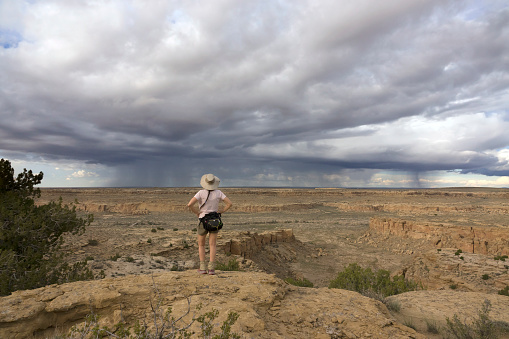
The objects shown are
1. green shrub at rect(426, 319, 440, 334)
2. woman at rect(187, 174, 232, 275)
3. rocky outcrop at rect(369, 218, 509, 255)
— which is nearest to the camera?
green shrub at rect(426, 319, 440, 334)

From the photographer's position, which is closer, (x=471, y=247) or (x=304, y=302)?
(x=304, y=302)

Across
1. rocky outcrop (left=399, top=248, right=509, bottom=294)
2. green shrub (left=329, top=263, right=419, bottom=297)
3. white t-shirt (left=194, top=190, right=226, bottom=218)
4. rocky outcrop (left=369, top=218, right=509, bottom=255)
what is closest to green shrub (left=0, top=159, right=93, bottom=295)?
white t-shirt (left=194, top=190, right=226, bottom=218)

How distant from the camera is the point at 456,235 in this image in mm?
26516

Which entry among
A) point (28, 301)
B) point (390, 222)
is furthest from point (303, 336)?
point (390, 222)

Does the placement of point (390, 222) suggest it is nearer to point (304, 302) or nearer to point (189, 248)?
point (189, 248)

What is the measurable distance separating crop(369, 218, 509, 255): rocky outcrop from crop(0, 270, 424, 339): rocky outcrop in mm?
25568

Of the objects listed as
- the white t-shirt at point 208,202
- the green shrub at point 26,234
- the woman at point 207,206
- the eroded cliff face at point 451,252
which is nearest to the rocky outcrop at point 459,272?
the eroded cliff face at point 451,252

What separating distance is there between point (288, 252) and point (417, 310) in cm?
1821

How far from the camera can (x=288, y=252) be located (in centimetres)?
2533

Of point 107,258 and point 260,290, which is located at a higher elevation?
point 260,290

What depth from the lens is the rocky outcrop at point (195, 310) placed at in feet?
14.2

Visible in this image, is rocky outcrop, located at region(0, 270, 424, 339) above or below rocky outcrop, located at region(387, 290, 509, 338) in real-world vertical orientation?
above

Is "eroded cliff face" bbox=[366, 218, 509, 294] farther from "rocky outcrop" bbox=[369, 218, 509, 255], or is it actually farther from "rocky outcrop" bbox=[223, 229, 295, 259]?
"rocky outcrop" bbox=[223, 229, 295, 259]

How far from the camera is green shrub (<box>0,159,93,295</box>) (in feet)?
24.6
